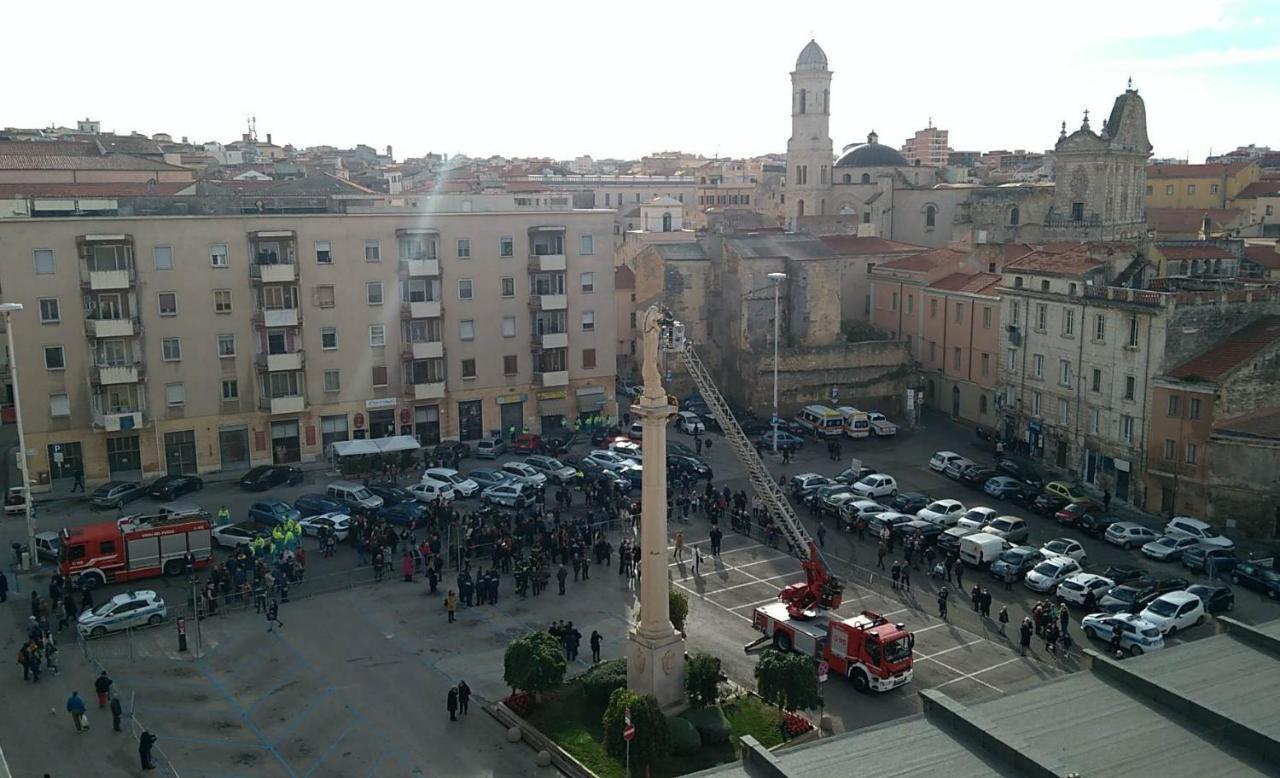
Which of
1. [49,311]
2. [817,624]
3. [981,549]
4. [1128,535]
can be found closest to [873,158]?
[1128,535]

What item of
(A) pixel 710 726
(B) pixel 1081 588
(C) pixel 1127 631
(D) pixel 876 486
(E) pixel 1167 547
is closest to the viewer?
(A) pixel 710 726

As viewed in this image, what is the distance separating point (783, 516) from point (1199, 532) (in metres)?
16.3

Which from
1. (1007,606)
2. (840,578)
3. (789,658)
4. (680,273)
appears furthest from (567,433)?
(789,658)

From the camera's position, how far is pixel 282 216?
170 ft

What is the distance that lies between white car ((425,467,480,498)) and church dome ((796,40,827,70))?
5646 centimetres

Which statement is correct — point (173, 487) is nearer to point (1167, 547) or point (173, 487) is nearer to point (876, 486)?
point (876, 486)

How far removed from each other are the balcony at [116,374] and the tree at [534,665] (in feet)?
95.6

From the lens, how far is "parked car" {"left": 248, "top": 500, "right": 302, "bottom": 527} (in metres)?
43.8

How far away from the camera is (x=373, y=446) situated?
50.6 metres

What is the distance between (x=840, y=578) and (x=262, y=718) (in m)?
19.4

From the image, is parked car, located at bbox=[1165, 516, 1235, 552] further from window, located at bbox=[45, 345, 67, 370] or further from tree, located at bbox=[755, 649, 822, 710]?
window, located at bbox=[45, 345, 67, 370]

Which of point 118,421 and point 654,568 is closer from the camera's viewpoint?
point 654,568

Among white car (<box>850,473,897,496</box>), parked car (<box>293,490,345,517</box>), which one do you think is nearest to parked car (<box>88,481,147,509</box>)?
parked car (<box>293,490,345,517</box>)

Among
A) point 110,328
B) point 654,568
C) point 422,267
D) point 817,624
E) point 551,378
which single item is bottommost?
point 817,624
